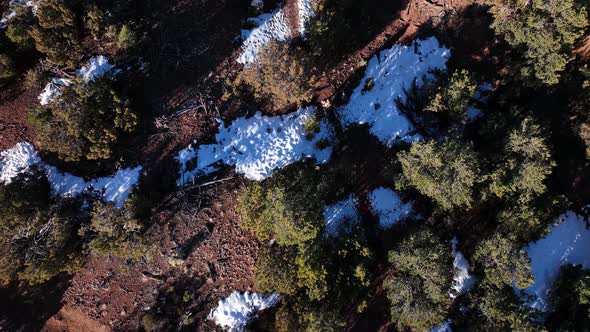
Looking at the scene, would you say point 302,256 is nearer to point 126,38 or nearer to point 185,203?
point 185,203

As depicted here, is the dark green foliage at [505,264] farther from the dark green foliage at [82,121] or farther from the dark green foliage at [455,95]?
the dark green foliage at [82,121]

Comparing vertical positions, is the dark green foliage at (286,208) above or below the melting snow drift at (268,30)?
below

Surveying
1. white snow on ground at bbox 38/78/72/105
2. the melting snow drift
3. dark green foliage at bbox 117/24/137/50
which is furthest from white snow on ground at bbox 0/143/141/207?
the melting snow drift

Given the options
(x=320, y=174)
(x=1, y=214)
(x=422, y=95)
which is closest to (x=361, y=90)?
(x=422, y=95)

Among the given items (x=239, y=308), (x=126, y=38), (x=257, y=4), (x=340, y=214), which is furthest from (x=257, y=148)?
(x=126, y=38)

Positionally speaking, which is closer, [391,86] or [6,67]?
[6,67]

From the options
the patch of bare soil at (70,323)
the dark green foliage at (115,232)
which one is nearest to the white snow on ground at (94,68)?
the dark green foliage at (115,232)
